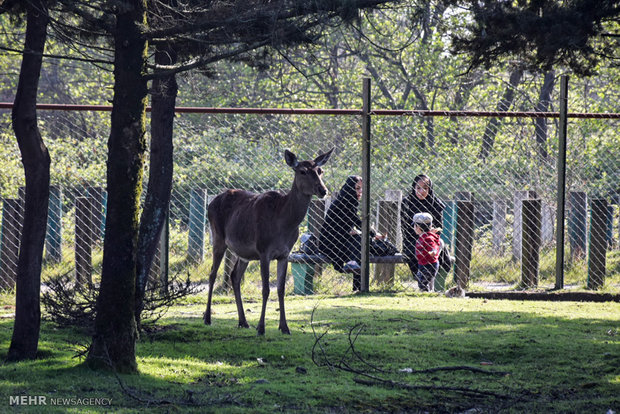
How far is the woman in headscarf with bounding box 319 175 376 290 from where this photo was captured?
36.4 feet

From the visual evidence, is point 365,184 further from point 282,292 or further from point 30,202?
point 30,202

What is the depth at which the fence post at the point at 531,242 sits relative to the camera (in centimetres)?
1062

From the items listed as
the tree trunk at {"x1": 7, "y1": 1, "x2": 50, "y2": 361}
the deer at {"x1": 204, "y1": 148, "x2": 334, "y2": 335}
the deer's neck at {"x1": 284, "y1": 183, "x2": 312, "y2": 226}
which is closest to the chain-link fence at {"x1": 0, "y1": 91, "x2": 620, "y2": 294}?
the deer at {"x1": 204, "y1": 148, "x2": 334, "y2": 335}

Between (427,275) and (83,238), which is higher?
(83,238)

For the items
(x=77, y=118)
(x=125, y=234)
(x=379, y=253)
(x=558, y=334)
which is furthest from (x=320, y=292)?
(x=77, y=118)

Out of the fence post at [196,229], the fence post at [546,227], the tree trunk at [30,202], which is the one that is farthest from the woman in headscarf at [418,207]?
the tree trunk at [30,202]

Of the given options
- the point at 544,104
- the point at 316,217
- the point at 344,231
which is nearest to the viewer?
the point at 316,217

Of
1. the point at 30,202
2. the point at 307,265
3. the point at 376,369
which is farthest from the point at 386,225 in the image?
the point at 30,202

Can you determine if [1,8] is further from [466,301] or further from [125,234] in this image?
[466,301]

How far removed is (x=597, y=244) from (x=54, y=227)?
7.47m

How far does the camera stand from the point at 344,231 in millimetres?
11312

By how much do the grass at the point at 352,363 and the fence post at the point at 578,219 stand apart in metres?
2.91

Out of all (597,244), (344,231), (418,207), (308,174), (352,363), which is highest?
(308,174)

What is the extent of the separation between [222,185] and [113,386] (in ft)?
44.7
